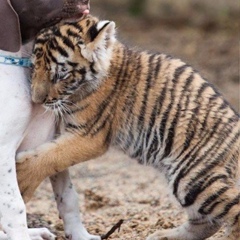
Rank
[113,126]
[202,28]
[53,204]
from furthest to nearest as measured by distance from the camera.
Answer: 1. [202,28]
2. [53,204]
3. [113,126]

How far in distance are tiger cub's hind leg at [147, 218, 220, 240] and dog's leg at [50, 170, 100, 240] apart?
0.45 m

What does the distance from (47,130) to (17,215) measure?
56 cm

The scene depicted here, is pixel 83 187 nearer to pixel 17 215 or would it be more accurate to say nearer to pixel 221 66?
pixel 17 215

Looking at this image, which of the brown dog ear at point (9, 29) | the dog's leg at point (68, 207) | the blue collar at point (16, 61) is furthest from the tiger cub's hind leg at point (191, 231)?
the brown dog ear at point (9, 29)

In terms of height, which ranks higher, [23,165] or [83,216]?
[23,165]

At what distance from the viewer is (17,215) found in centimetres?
528

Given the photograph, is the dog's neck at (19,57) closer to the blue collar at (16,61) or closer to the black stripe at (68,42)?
the blue collar at (16,61)

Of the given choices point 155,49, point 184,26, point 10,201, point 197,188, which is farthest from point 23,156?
point 184,26

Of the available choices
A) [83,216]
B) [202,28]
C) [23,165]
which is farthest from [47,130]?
[202,28]

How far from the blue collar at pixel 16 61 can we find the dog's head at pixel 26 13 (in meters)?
0.06

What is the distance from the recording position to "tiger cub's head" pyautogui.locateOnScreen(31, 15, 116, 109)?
5355 millimetres

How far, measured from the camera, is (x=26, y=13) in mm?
5242

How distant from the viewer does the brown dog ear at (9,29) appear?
518cm

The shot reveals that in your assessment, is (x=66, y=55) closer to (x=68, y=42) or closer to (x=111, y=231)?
(x=68, y=42)
